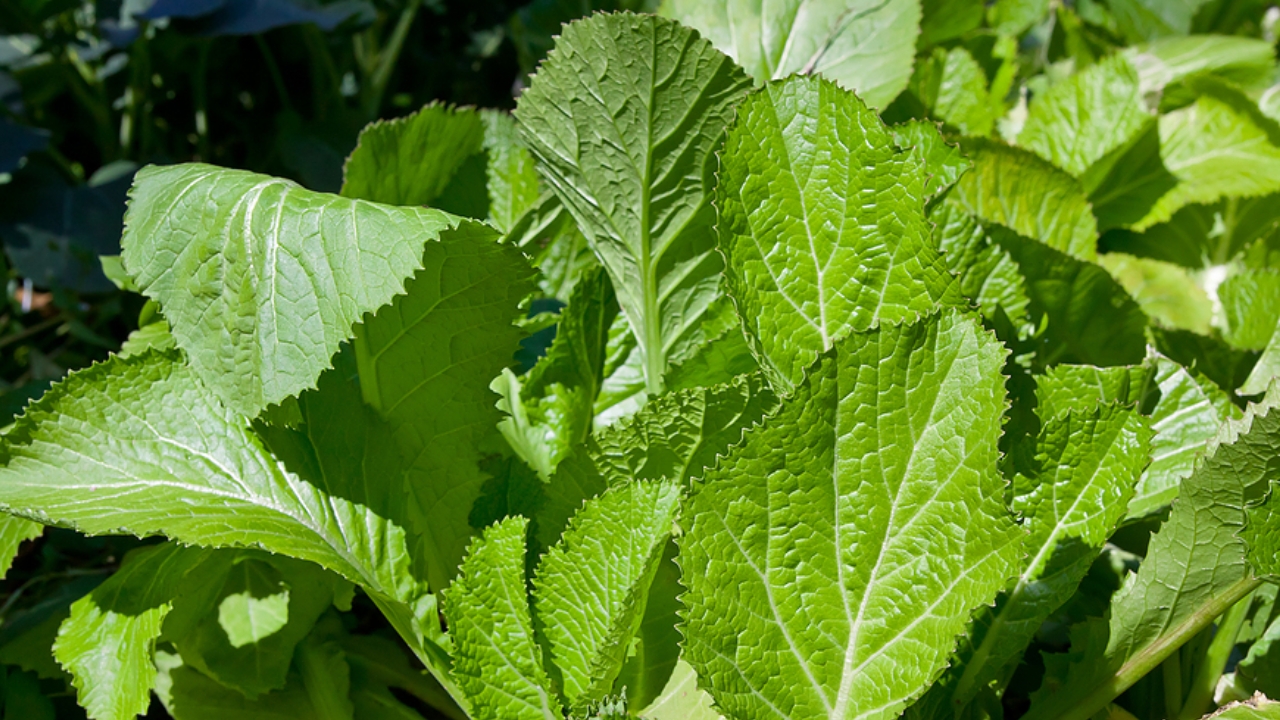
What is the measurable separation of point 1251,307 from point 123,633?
129cm

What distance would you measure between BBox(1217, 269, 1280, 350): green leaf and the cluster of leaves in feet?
0.18

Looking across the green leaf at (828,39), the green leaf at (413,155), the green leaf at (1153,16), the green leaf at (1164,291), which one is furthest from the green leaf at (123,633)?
the green leaf at (1153,16)

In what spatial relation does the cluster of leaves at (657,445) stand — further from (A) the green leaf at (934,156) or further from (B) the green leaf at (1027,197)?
(B) the green leaf at (1027,197)

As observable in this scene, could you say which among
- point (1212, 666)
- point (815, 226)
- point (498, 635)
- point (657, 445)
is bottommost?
point (1212, 666)

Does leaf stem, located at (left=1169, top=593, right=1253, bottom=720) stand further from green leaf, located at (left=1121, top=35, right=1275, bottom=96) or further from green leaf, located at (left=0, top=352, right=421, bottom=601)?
green leaf, located at (left=1121, top=35, right=1275, bottom=96)

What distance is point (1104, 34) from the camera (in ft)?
6.82

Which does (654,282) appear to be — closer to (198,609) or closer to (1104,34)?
(198,609)

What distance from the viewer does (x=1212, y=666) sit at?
906 mm

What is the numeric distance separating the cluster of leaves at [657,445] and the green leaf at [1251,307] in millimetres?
55

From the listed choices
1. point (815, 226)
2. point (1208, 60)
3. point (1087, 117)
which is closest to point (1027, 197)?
point (1087, 117)

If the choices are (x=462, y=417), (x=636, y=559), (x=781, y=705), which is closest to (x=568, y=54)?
(x=462, y=417)

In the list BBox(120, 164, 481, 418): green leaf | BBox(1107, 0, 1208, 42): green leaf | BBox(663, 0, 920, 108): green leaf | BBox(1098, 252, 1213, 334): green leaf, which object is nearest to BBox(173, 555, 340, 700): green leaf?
BBox(120, 164, 481, 418): green leaf

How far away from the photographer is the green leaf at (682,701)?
0.83m

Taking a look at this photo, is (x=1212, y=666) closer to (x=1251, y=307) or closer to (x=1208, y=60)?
(x=1251, y=307)
